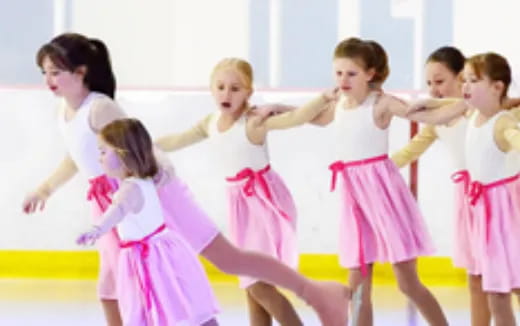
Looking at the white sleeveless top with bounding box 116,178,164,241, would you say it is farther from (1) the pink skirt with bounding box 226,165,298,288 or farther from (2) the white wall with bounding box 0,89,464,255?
(2) the white wall with bounding box 0,89,464,255

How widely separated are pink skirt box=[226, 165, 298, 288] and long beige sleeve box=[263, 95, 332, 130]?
22 cm

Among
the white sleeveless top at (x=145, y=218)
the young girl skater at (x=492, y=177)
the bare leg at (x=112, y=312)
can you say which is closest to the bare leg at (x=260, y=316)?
the bare leg at (x=112, y=312)

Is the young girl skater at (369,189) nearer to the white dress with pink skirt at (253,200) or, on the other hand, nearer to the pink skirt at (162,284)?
the white dress with pink skirt at (253,200)

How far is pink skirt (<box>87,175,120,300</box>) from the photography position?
5.22m

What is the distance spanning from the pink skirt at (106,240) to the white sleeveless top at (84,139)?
53 millimetres

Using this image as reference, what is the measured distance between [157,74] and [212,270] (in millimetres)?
3104

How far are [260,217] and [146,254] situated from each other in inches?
40.9

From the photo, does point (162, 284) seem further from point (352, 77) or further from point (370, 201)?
point (352, 77)

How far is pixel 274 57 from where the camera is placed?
11.1 m

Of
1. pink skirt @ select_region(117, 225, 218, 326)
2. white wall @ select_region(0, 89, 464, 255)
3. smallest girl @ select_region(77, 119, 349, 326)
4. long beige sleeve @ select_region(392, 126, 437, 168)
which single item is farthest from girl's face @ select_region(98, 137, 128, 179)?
white wall @ select_region(0, 89, 464, 255)

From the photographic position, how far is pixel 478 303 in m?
5.79

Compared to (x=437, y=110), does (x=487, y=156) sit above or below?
below

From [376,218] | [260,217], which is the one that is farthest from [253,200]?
[376,218]

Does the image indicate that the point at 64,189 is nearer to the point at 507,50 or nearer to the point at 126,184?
the point at 507,50
